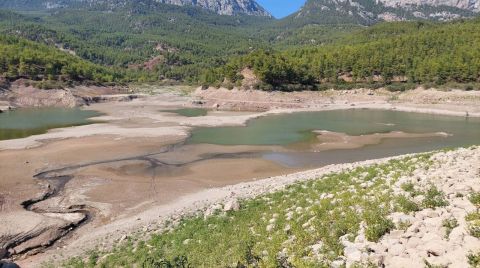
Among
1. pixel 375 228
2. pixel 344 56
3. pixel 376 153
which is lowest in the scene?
pixel 376 153

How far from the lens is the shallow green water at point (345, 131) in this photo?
47.1 m

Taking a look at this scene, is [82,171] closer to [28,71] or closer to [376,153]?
[376,153]

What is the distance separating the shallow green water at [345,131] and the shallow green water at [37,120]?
88.6 feet

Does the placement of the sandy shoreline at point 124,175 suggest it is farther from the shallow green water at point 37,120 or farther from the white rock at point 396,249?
the white rock at point 396,249

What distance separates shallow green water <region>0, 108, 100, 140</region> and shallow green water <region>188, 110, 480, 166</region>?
27.0m

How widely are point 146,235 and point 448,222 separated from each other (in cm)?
1625

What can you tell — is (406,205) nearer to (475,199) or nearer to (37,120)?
(475,199)

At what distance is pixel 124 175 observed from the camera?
38656 millimetres

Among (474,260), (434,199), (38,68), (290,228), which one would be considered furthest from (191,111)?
(474,260)

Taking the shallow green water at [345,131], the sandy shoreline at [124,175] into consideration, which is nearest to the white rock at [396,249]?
the sandy shoreline at [124,175]

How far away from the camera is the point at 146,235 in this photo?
23344 millimetres

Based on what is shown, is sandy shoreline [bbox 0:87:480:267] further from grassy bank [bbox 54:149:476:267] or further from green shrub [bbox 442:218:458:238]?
green shrub [bbox 442:218:458:238]

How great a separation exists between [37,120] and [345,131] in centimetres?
5888

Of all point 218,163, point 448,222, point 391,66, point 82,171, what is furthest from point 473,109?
point 448,222
